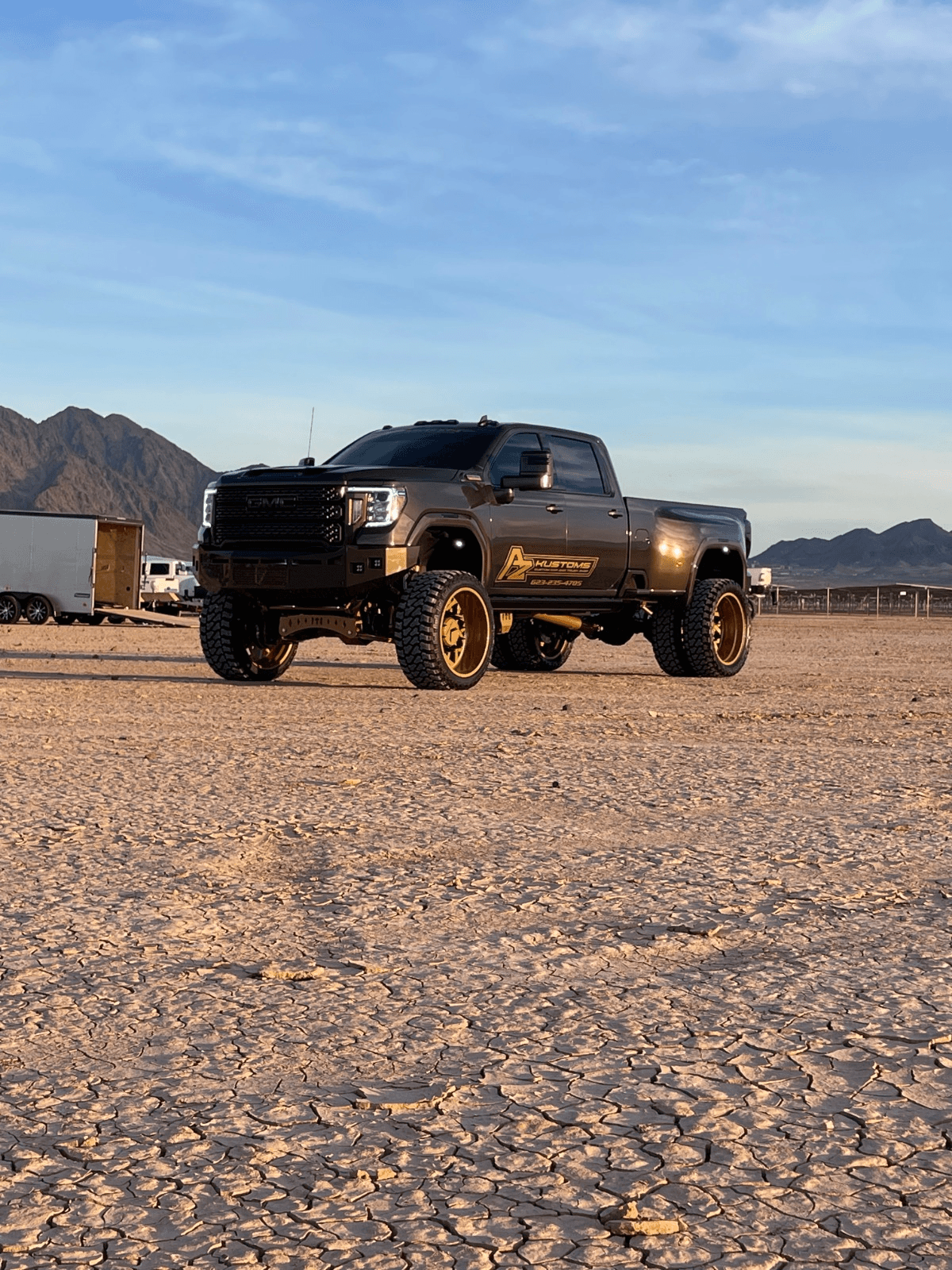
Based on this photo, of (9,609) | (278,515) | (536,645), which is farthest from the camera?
(9,609)

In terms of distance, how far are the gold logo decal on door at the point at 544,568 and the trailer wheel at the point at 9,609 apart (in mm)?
25279

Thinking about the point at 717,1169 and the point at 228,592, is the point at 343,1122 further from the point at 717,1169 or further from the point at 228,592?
the point at 228,592

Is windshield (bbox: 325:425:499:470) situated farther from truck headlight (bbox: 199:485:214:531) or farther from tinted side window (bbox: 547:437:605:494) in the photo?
truck headlight (bbox: 199:485:214:531)

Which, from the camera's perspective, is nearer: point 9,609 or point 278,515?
point 278,515

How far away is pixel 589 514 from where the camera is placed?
52.0ft

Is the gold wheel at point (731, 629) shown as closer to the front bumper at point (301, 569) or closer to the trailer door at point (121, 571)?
the front bumper at point (301, 569)

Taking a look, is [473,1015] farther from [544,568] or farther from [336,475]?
[544,568]

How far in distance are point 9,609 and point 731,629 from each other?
24.3 m

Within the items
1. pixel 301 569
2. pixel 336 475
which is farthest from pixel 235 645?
pixel 336 475

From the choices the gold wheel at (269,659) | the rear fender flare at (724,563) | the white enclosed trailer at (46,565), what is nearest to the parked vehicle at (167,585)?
the white enclosed trailer at (46,565)

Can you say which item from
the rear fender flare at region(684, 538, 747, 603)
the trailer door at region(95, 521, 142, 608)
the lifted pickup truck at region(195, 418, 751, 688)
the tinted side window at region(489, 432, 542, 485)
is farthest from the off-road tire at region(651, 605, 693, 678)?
the trailer door at region(95, 521, 142, 608)

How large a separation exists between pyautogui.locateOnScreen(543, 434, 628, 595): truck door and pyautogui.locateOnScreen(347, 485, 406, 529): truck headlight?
7.18ft

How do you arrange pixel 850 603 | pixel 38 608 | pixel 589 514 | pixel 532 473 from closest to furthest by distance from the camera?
pixel 532 473 → pixel 589 514 → pixel 38 608 → pixel 850 603

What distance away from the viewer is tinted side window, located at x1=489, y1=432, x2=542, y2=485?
14844mm
